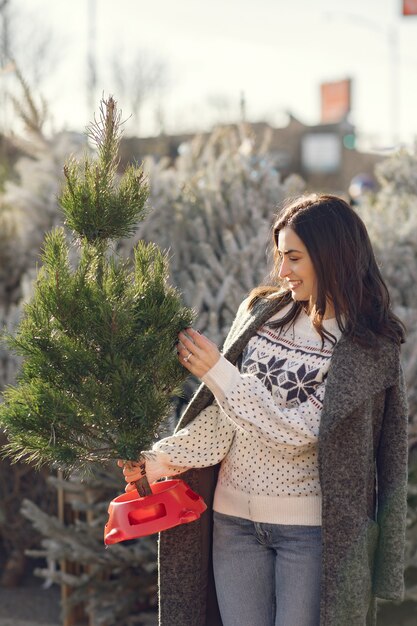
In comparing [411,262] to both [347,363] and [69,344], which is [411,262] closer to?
[347,363]

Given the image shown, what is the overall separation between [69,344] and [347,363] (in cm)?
76

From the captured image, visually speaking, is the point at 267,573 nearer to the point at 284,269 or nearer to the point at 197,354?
the point at 197,354

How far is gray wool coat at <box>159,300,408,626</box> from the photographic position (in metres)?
2.59

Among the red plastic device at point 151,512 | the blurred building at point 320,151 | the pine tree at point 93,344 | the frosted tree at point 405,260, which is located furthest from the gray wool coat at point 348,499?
the blurred building at point 320,151

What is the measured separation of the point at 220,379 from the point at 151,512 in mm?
426

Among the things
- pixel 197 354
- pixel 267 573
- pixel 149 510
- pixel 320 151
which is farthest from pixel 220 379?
pixel 320 151

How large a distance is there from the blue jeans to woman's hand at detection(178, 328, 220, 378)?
0.48 metres

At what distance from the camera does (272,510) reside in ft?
8.71

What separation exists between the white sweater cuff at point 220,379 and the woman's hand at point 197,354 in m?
0.01

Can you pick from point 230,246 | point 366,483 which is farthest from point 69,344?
point 230,246

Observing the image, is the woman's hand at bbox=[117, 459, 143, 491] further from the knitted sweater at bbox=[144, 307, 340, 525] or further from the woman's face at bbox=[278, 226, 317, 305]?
the woman's face at bbox=[278, 226, 317, 305]

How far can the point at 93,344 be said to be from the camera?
2502 millimetres

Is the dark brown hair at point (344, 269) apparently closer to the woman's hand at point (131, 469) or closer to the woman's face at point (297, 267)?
the woman's face at point (297, 267)

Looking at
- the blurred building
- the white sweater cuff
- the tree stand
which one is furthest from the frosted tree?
the blurred building
